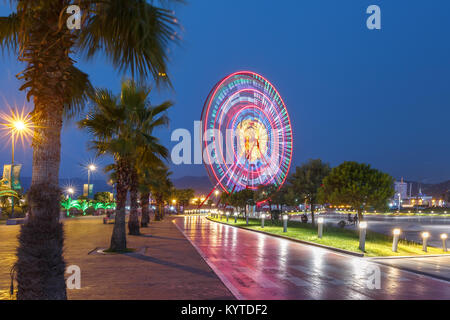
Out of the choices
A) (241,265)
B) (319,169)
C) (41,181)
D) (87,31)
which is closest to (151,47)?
(87,31)

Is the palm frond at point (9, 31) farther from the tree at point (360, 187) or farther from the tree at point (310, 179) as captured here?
the tree at point (310, 179)

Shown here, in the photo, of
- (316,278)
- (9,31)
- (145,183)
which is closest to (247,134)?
(145,183)

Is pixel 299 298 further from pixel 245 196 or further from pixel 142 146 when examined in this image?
pixel 245 196

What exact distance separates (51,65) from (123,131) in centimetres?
1037

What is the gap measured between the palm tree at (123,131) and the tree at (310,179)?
2782cm

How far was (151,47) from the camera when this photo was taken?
498cm

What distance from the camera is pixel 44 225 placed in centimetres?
576

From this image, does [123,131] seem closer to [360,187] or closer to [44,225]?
[44,225]

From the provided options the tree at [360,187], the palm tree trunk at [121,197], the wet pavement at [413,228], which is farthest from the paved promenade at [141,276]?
the wet pavement at [413,228]

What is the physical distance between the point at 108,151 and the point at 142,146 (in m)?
1.39

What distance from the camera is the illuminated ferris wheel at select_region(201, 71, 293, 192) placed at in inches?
1480

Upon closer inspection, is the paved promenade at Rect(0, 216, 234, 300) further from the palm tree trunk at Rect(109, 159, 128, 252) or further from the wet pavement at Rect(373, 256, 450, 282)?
the wet pavement at Rect(373, 256, 450, 282)

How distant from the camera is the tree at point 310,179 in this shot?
4259 centimetres

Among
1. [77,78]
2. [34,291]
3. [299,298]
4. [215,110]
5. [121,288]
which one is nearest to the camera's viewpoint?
[34,291]
